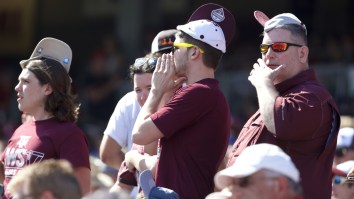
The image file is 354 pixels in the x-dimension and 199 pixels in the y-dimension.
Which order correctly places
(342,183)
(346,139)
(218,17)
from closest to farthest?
(218,17)
(342,183)
(346,139)

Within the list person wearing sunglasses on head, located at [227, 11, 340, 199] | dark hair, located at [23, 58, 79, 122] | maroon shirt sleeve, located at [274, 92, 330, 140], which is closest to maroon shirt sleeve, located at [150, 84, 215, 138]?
person wearing sunglasses on head, located at [227, 11, 340, 199]

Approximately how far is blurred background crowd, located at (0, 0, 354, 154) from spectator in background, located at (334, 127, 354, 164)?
504 cm

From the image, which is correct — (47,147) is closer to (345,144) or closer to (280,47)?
(280,47)

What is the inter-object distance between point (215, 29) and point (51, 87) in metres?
1.12

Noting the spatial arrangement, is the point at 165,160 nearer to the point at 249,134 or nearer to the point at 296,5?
the point at 249,134

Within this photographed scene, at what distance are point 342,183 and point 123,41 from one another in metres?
10.3

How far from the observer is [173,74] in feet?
20.2

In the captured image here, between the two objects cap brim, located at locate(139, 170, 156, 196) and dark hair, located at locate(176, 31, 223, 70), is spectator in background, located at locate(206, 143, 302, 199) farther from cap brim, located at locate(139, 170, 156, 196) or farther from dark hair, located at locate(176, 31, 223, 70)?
dark hair, located at locate(176, 31, 223, 70)

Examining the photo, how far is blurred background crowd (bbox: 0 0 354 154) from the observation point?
1377 centimetres

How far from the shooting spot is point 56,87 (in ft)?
21.3

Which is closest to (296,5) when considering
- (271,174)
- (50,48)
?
(50,48)

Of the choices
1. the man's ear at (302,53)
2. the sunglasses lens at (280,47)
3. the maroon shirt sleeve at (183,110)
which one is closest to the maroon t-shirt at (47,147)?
the maroon shirt sleeve at (183,110)

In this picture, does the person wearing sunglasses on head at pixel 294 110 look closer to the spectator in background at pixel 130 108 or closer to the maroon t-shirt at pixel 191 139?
the maroon t-shirt at pixel 191 139

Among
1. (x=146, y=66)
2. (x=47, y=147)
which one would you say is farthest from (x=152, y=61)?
(x=47, y=147)
